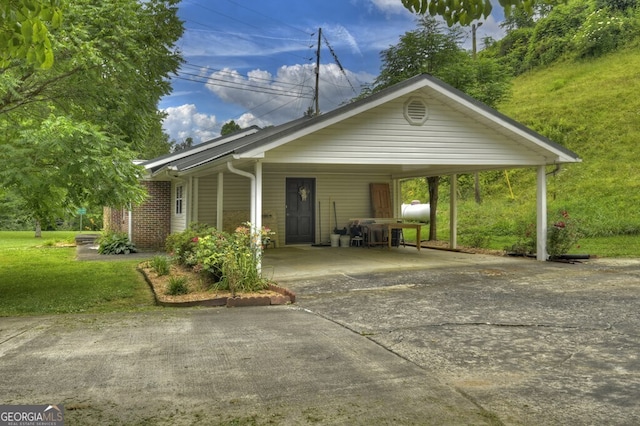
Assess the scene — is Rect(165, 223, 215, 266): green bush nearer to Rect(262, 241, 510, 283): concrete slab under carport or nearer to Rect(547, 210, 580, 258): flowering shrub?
Rect(262, 241, 510, 283): concrete slab under carport

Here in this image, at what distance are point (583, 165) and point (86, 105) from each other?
2242 cm

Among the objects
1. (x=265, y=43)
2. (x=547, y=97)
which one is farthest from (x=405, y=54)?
(x=547, y=97)

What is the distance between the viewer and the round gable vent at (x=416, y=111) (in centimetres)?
1066

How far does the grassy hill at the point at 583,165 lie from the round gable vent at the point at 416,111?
630 centimetres

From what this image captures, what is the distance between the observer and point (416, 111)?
10.7 m

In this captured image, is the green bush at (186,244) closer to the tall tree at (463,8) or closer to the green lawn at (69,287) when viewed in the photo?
the green lawn at (69,287)

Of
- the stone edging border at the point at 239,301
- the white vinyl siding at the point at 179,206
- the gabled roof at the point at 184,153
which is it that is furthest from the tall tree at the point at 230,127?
the stone edging border at the point at 239,301

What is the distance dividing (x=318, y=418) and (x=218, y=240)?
18.9ft

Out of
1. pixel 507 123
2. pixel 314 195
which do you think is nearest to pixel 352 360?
pixel 507 123

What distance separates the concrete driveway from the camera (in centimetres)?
330

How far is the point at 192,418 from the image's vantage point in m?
3.17

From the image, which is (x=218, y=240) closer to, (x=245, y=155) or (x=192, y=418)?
(x=245, y=155)

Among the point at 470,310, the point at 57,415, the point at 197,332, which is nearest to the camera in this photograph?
the point at 57,415

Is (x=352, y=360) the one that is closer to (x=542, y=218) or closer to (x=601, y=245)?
(x=542, y=218)
